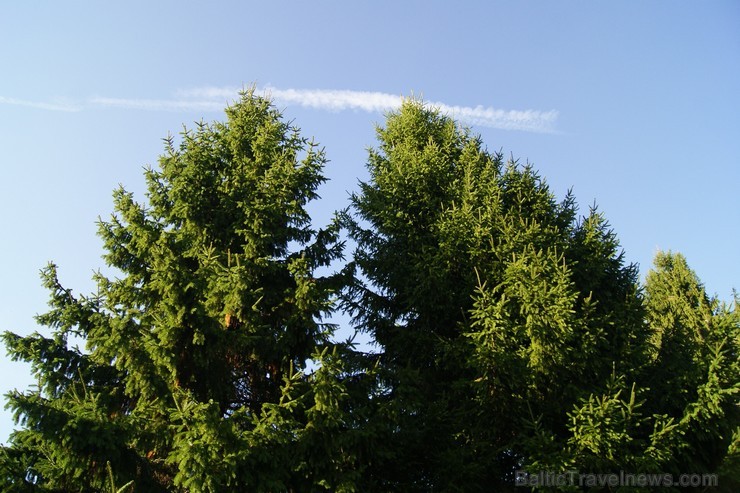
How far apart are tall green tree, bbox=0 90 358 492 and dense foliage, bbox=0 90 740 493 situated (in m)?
0.04

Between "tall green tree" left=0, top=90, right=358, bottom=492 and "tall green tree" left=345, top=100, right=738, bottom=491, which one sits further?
"tall green tree" left=345, top=100, right=738, bottom=491

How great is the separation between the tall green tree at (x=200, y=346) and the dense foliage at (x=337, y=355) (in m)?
0.04

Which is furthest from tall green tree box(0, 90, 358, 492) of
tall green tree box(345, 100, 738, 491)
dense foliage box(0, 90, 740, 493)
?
tall green tree box(345, 100, 738, 491)

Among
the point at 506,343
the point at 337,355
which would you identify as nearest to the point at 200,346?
the point at 337,355

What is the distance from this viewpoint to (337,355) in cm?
885

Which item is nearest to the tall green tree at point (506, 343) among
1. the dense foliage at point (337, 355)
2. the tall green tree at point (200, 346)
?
the dense foliage at point (337, 355)

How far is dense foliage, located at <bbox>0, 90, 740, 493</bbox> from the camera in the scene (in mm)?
8562

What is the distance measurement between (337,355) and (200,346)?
2.68m

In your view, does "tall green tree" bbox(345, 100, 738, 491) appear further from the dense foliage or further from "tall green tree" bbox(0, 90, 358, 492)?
"tall green tree" bbox(0, 90, 358, 492)

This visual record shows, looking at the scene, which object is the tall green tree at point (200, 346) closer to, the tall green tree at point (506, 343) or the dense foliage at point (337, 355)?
the dense foliage at point (337, 355)

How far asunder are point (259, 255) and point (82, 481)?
16.1 ft

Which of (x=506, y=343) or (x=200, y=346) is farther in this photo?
(x=506, y=343)

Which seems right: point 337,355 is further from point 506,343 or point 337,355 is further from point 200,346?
point 506,343

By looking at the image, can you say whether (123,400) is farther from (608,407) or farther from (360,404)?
(608,407)
